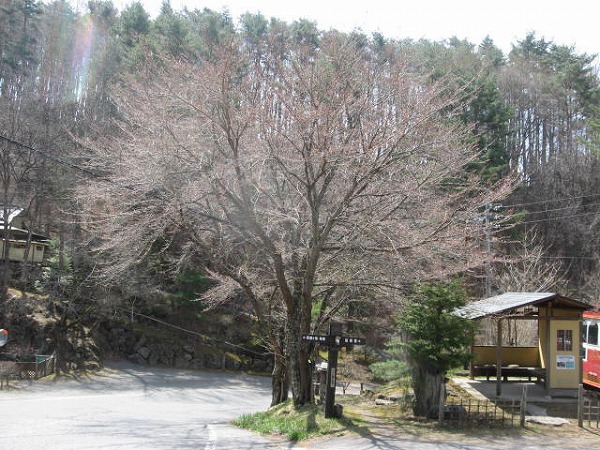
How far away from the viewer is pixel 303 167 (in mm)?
11875

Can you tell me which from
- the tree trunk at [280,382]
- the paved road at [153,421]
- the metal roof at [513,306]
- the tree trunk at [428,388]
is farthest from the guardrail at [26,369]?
the metal roof at [513,306]

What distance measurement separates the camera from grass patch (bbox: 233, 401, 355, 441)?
35.7ft

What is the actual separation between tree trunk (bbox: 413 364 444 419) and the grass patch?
70.8 inches

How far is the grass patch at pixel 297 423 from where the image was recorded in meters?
10.9

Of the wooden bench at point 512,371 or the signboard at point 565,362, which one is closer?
the signboard at point 565,362

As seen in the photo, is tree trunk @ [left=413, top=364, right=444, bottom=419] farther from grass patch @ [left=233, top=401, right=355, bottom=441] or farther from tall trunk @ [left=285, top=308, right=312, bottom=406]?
tall trunk @ [left=285, top=308, right=312, bottom=406]

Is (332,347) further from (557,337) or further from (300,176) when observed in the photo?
(557,337)

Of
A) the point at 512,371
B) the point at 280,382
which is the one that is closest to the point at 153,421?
the point at 280,382

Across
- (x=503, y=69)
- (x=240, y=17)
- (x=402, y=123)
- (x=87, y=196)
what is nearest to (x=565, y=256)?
(x=503, y=69)

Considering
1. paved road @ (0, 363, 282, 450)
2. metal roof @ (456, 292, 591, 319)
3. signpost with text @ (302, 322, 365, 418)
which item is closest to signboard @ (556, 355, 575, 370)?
metal roof @ (456, 292, 591, 319)

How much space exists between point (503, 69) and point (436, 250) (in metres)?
37.3

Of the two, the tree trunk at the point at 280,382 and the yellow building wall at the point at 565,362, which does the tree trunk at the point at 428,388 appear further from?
the yellow building wall at the point at 565,362

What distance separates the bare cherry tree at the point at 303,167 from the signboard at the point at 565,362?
5.18 m

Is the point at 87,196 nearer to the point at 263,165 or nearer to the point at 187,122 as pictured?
the point at 187,122
